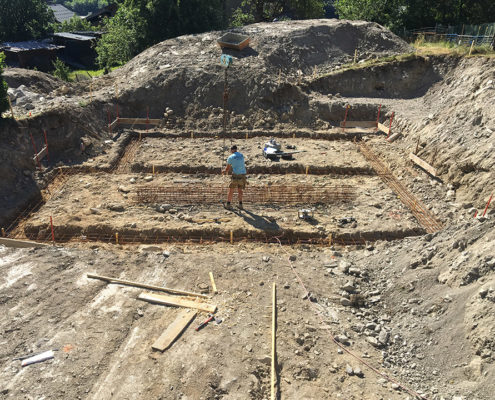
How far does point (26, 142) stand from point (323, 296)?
415 inches

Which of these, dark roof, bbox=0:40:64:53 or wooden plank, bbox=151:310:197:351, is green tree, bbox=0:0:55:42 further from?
wooden plank, bbox=151:310:197:351

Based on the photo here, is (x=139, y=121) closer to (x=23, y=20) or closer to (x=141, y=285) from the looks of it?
(x=141, y=285)

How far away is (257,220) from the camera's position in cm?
925

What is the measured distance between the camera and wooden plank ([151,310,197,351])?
525cm

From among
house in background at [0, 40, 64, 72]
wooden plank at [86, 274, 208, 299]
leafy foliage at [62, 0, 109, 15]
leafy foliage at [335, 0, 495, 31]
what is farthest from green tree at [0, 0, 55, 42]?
leafy foliage at [62, 0, 109, 15]

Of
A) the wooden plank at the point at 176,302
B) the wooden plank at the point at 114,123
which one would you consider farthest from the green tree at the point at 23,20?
the wooden plank at the point at 176,302

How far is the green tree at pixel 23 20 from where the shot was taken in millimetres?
26250

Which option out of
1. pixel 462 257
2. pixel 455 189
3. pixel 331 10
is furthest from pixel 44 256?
pixel 331 10

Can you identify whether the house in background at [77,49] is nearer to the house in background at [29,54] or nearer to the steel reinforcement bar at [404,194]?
the house in background at [29,54]

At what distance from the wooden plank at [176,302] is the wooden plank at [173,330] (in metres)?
0.16

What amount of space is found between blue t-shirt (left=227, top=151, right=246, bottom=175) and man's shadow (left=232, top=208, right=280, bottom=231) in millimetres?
1206

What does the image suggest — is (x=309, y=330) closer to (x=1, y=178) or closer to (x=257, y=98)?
(x=1, y=178)

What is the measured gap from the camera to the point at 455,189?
10.1m

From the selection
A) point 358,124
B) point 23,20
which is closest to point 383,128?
point 358,124
